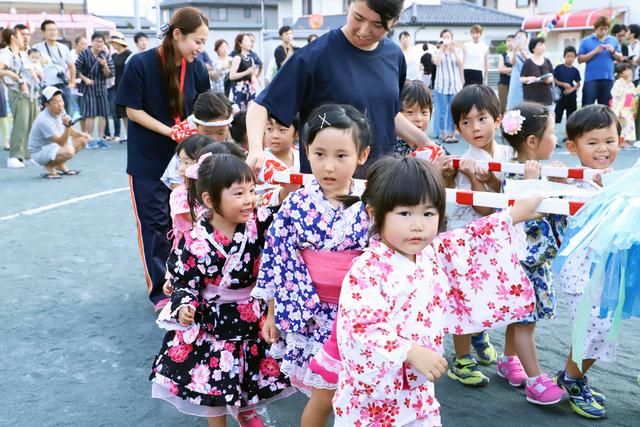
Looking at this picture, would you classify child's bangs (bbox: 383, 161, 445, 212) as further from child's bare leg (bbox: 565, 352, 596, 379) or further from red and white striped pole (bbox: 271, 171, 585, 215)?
child's bare leg (bbox: 565, 352, 596, 379)

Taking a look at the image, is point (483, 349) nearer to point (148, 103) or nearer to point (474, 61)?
point (148, 103)

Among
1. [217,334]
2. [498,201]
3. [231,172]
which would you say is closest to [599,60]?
[498,201]

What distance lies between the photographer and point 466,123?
143 inches

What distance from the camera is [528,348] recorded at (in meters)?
3.36

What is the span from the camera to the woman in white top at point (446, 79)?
12.8 m

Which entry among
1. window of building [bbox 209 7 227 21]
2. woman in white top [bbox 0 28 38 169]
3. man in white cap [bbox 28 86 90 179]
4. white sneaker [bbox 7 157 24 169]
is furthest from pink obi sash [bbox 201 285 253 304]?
window of building [bbox 209 7 227 21]

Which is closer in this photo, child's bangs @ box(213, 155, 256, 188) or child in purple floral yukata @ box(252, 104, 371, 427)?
child in purple floral yukata @ box(252, 104, 371, 427)

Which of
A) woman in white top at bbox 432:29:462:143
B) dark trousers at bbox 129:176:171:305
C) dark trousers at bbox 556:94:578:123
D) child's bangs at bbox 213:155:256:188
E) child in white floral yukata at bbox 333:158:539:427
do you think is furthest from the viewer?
dark trousers at bbox 556:94:578:123

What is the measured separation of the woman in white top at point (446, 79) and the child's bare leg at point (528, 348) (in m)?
9.73

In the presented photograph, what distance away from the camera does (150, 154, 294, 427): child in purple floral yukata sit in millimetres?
2791

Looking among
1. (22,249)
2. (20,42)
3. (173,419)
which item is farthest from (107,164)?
(173,419)

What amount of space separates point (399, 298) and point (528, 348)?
1.34 m

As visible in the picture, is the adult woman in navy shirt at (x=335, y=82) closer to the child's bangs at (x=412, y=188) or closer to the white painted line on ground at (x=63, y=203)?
the child's bangs at (x=412, y=188)

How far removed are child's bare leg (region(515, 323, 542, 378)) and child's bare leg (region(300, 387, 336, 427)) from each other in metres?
1.14
